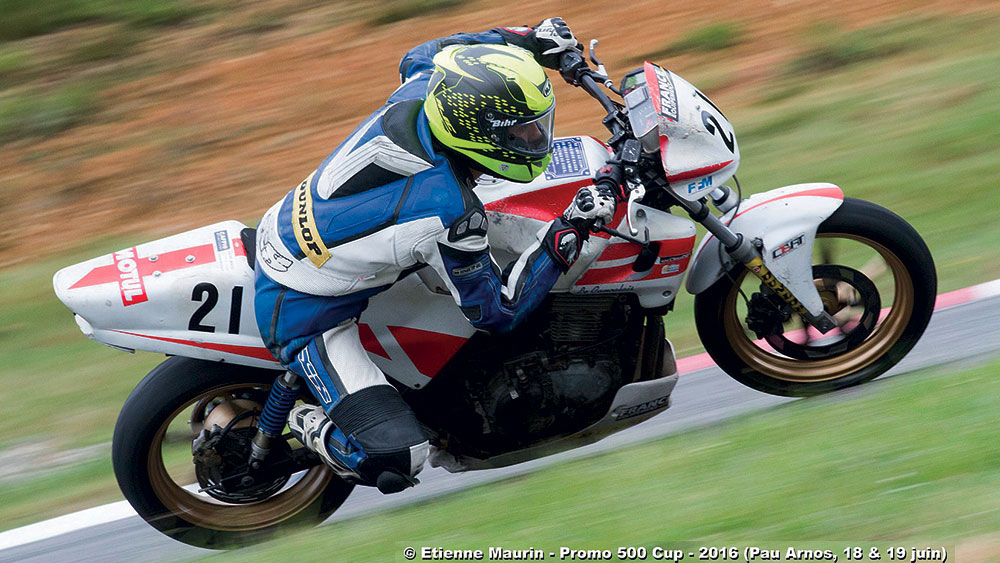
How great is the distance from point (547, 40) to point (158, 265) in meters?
1.68

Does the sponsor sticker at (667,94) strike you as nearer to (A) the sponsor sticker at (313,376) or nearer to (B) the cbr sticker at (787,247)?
(B) the cbr sticker at (787,247)

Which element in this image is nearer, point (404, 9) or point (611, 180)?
point (611, 180)

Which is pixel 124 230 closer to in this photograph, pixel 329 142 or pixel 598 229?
pixel 329 142

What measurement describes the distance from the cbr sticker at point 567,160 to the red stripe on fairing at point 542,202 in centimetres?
4

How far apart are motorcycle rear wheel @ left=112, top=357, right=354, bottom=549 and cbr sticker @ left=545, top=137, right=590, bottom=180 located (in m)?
1.30

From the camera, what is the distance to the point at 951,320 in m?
5.21

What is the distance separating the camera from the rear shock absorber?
4.09m

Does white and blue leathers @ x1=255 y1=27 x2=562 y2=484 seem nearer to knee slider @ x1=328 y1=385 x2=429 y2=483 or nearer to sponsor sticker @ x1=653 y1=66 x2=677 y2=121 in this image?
knee slider @ x1=328 y1=385 x2=429 y2=483

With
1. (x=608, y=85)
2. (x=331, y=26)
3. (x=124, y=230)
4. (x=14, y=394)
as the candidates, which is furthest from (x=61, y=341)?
(x=331, y=26)

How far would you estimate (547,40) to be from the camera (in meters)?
4.30

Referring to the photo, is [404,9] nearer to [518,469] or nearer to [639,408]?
[518,469]

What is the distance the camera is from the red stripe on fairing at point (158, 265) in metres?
3.94

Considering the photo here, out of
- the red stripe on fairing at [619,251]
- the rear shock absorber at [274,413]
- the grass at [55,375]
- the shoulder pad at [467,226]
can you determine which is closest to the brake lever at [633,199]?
the red stripe on fairing at [619,251]

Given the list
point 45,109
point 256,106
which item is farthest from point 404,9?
point 45,109
